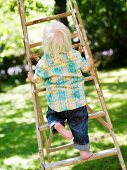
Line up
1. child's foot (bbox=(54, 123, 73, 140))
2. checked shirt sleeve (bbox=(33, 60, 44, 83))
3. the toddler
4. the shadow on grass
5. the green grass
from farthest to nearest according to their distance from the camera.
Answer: the shadow on grass < the green grass < checked shirt sleeve (bbox=(33, 60, 44, 83)) < the toddler < child's foot (bbox=(54, 123, 73, 140))

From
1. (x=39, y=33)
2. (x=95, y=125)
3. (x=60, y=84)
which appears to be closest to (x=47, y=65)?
(x=60, y=84)

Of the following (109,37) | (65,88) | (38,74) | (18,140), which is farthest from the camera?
(109,37)

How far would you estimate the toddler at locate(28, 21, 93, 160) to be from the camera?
14.2 feet

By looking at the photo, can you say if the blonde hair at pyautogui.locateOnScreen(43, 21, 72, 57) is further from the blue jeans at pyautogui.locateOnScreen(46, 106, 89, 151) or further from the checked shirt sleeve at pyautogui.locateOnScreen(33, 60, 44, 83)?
the blue jeans at pyautogui.locateOnScreen(46, 106, 89, 151)

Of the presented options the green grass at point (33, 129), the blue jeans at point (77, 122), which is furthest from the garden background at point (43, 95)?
the blue jeans at point (77, 122)

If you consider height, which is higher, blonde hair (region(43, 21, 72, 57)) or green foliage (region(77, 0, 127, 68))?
blonde hair (region(43, 21, 72, 57))

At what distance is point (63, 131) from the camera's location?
13.9 ft

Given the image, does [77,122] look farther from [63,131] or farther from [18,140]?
[18,140]

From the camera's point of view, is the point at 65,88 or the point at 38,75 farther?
the point at 38,75

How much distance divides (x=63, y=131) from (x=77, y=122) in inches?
8.5

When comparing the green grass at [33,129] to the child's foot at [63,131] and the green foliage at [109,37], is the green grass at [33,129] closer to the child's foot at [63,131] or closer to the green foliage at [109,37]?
the child's foot at [63,131]

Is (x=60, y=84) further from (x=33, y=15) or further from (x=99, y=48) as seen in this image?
(x=99, y=48)

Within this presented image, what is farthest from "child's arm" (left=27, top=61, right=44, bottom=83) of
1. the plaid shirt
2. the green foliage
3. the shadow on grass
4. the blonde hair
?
the green foliage

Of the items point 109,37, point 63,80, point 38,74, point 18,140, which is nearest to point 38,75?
point 38,74
